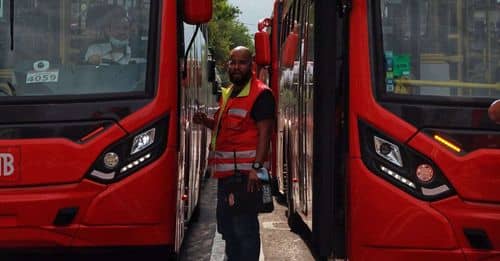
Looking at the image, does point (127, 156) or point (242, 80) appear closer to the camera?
point (127, 156)

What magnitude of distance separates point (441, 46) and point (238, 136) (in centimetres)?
165

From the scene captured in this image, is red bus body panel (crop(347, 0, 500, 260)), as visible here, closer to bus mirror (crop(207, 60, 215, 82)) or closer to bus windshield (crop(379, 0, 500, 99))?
bus windshield (crop(379, 0, 500, 99))

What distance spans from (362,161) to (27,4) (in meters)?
2.47

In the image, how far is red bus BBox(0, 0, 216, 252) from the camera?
5.03m

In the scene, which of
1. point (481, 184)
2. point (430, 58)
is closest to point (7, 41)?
point (430, 58)

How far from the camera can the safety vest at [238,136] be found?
581 cm

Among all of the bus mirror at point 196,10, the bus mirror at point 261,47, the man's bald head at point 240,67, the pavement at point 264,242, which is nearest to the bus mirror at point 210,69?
the pavement at point 264,242

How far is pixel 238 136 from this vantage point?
5.84 m

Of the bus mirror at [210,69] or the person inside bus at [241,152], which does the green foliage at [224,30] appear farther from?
the person inside bus at [241,152]

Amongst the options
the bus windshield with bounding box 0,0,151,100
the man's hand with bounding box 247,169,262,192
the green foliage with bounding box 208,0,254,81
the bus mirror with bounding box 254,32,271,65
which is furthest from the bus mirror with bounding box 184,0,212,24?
the green foliage with bounding box 208,0,254,81

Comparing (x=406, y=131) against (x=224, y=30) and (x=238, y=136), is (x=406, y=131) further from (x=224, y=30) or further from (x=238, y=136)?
(x=224, y=30)

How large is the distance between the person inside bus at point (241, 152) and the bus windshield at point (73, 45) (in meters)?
0.85

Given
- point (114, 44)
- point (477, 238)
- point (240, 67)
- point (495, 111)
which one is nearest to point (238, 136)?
point (240, 67)

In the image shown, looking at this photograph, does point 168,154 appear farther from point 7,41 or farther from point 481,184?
point 481,184
